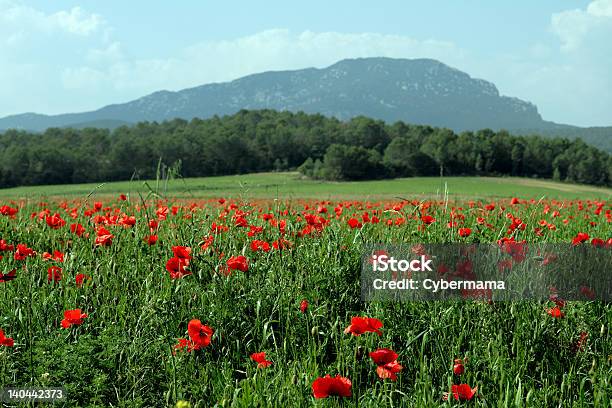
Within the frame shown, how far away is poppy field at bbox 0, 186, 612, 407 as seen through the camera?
2699 mm

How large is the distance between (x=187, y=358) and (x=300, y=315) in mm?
732

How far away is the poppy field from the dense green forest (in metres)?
79.7

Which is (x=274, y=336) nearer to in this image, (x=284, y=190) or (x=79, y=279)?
(x=79, y=279)

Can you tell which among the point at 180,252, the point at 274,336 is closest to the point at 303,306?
the point at 274,336

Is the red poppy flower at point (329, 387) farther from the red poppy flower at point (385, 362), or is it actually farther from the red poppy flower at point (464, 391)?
the red poppy flower at point (464, 391)

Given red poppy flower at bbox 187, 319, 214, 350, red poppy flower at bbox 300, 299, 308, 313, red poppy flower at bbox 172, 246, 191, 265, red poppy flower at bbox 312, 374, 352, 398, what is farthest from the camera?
red poppy flower at bbox 300, 299, 308, 313

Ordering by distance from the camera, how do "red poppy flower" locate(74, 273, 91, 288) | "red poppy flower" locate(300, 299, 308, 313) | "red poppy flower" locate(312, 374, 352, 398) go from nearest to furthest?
"red poppy flower" locate(312, 374, 352, 398)
"red poppy flower" locate(300, 299, 308, 313)
"red poppy flower" locate(74, 273, 91, 288)

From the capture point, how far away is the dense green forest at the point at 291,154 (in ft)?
279

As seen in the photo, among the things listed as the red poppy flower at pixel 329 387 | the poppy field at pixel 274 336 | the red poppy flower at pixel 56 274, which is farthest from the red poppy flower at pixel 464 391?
the red poppy flower at pixel 56 274

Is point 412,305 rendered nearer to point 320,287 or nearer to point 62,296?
point 320,287

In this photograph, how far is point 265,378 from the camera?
270 centimetres

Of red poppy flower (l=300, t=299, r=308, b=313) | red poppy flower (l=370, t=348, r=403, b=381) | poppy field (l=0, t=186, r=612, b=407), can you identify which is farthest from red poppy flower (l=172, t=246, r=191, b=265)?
red poppy flower (l=370, t=348, r=403, b=381)

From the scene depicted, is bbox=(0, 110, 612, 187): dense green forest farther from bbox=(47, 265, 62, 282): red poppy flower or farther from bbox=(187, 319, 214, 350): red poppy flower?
bbox=(187, 319, 214, 350): red poppy flower

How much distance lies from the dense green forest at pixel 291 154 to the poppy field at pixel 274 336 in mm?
79738
